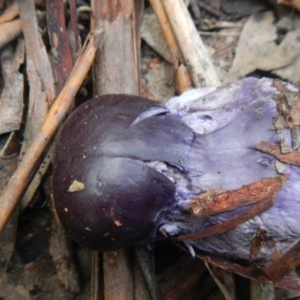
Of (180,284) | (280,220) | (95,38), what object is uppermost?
(95,38)

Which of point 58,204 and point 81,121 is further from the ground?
point 81,121

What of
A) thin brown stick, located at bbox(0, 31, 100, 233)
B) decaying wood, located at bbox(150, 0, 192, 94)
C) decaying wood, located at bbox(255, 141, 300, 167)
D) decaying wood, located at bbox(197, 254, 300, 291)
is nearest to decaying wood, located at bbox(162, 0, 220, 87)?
decaying wood, located at bbox(150, 0, 192, 94)

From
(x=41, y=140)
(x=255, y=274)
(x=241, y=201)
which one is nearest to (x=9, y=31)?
(x=41, y=140)

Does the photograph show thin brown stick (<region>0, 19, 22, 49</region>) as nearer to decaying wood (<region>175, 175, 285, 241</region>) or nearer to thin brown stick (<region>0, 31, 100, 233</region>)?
thin brown stick (<region>0, 31, 100, 233</region>)

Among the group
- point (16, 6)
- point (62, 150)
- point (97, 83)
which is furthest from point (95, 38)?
point (62, 150)

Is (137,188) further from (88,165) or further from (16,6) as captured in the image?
(16,6)

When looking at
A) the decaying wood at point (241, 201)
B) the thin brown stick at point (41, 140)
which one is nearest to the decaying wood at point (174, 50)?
the thin brown stick at point (41, 140)
